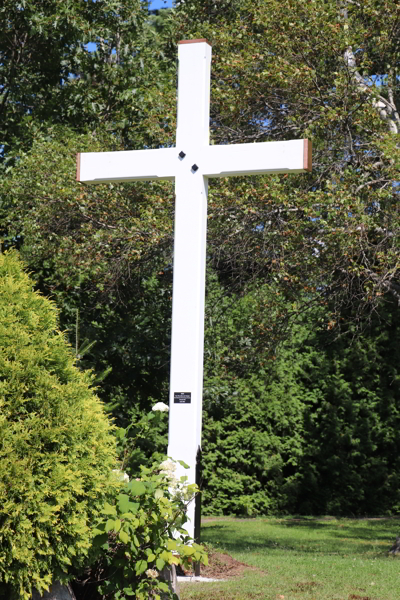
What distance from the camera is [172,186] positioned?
8.86 m

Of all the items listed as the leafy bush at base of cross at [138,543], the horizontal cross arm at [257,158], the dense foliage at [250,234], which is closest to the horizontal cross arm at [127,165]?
the horizontal cross arm at [257,158]

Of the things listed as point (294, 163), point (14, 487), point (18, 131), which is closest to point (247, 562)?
point (294, 163)

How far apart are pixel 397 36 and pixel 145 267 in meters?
4.12

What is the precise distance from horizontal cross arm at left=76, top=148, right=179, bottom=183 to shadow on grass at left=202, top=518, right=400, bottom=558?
4.08m

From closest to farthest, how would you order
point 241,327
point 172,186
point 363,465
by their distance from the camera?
1. point 172,186
2. point 241,327
3. point 363,465

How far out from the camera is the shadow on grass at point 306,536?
8.16 m

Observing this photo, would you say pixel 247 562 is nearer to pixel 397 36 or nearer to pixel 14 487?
pixel 14 487

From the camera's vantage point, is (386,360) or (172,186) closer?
(172,186)

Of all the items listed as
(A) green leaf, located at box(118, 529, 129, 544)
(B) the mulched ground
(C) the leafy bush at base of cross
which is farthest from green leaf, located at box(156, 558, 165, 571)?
(B) the mulched ground

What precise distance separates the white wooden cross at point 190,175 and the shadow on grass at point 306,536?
3.07 metres

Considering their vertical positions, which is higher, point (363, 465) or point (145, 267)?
point (145, 267)

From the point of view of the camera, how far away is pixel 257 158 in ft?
18.1

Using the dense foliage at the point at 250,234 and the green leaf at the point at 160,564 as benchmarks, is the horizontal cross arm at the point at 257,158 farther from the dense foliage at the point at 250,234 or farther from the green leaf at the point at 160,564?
the green leaf at the point at 160,564

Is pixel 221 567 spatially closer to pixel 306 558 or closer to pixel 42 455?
pixel 306 558
